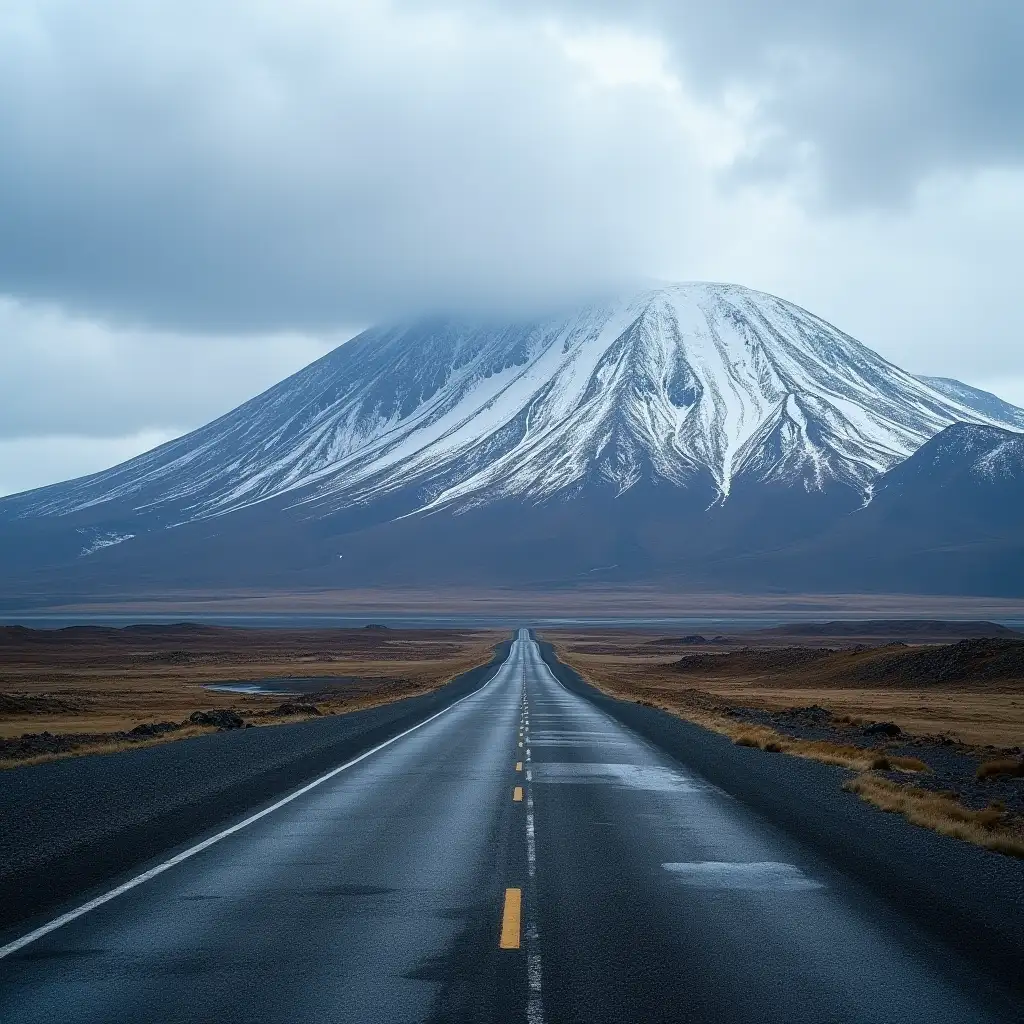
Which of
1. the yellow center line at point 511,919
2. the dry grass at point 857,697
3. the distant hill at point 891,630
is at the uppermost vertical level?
the yellow center line at point 511,919

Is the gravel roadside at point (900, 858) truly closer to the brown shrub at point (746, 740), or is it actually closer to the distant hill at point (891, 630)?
the brown shrub at point (746, 740)

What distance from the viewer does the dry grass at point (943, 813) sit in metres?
13.5

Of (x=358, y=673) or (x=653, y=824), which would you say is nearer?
(x=653, y=824)

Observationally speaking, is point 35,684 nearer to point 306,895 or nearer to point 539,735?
point 539,735

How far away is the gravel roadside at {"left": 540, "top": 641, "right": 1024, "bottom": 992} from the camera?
9422mm

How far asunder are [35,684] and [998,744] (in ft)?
162

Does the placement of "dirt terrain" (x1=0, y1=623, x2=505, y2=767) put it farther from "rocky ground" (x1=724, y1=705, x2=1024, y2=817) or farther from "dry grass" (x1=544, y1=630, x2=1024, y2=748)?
"rocky ground" (x1=724, y1=705, x2=1024, y2=817)

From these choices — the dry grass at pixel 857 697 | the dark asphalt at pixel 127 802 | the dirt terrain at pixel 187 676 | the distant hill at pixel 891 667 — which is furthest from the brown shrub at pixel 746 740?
the distant hill at pixel 891 667

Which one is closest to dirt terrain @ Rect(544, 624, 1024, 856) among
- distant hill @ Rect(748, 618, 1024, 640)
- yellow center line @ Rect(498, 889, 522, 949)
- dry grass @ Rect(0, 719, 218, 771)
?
yellow center line @ Rect(498, 889, 522, 949)

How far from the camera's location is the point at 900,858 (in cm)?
1262

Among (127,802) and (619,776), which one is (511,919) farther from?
(619,776)

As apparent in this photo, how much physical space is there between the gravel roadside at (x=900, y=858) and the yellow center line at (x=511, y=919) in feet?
11.0

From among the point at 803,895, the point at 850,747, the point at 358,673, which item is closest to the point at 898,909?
the point at 803,895

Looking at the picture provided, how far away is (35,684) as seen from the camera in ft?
199
